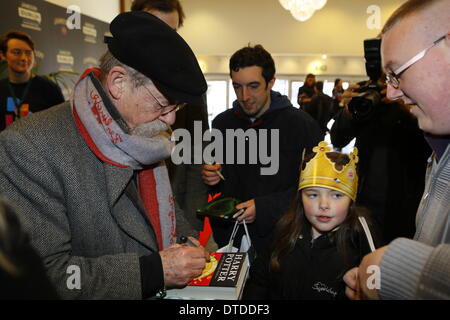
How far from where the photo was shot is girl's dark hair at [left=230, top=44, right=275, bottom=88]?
2266 mm

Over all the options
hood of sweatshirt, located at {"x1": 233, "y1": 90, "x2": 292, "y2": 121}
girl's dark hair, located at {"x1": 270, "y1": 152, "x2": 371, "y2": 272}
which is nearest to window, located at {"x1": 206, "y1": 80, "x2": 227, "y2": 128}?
hood of sweatshirt, located at {"x1": 233, "y1": 90, "x2": 292, "y2": 121}

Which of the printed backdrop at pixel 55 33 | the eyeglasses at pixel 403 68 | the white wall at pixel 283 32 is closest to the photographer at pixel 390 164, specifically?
the eyeglasses at pixel 403 68

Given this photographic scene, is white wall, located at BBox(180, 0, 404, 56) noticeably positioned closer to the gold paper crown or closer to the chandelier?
the chandelier

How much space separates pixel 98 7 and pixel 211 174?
482 centimetres

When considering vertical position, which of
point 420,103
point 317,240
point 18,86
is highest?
point 18,86

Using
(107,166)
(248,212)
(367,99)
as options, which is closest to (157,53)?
(107,166)

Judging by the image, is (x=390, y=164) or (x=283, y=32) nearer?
(x=390, y=164)

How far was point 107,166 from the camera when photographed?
1139 millimetres

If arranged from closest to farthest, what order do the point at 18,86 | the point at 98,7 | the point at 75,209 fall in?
the point at 75,209, the point at 18,86, the point at 98,7

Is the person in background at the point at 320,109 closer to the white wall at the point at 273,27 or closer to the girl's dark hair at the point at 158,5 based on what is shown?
the white wall at the point at 273,27

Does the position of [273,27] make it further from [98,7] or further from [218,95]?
[98,7]

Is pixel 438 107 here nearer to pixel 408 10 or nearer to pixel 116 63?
pixel 408 10
